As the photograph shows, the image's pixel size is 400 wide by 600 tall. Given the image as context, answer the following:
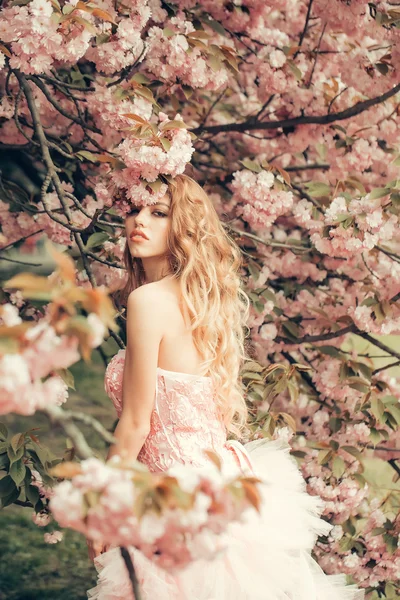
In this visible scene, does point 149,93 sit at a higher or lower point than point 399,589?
higher

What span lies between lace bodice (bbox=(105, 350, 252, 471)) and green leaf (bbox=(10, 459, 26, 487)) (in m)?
0.48

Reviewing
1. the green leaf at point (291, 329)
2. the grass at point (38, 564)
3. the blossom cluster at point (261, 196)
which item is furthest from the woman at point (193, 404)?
the grass at point (38, 564)

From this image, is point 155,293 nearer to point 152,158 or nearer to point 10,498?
point 152,158

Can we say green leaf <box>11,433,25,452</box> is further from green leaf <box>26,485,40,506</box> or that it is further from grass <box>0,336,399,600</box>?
grass <box>0,336,399,600</box>

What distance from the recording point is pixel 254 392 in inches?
119

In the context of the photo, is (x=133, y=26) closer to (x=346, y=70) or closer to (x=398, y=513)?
(x=346, y=70)

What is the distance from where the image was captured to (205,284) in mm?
2270

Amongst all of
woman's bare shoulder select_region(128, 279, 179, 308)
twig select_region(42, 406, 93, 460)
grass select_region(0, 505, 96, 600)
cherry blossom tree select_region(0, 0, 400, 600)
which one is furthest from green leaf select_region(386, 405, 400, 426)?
twig select_region(42, 406, 93, 460)

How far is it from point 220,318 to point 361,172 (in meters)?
2.03

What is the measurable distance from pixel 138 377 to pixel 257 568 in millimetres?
568

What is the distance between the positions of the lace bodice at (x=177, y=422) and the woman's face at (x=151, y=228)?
0.34 meters

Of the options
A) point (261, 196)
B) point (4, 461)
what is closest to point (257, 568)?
point (4, 461)

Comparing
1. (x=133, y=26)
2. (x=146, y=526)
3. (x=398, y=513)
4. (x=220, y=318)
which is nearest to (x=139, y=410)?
(x=220, y=318)

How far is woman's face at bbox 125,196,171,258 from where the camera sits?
2.21 meters
